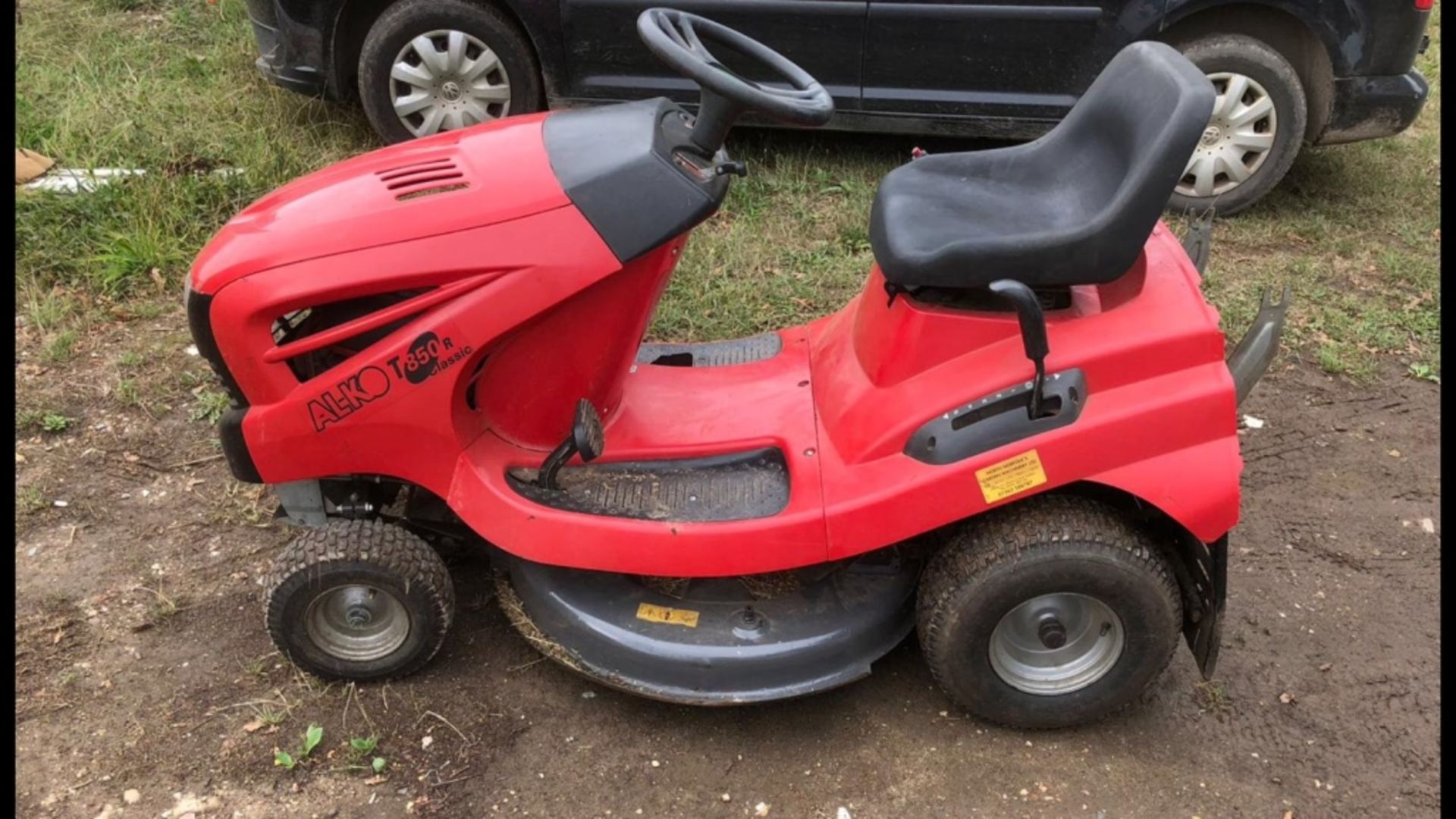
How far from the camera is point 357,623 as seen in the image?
8.38ft

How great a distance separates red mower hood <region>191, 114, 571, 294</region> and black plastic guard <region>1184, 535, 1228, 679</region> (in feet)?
4.73

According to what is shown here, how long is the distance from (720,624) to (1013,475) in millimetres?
706

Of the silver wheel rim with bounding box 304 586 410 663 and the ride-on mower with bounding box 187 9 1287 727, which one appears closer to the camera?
the ride-on mower with bounding box 187 9 1287 727

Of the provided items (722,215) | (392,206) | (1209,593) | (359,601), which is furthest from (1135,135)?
(722,215)

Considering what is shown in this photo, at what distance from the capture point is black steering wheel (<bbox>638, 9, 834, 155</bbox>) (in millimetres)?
2162

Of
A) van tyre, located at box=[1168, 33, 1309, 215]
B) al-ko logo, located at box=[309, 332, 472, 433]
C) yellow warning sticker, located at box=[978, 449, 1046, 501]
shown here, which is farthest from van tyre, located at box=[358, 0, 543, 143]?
yellow warning sticker, located at box=[978, 449, 1046, 501]

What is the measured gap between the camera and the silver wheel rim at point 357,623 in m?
2.53

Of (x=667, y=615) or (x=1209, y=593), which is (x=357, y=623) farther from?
(x=1209, y=593)

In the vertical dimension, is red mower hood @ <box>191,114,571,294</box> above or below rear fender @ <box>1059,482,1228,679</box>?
above

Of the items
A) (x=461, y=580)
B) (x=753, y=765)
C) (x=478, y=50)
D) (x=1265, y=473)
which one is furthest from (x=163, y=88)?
(x=1265, y=473)

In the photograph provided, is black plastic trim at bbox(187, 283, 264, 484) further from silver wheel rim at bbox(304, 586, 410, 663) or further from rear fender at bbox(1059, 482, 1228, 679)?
rear fender at bbox(1059, 482, 1228, 679)

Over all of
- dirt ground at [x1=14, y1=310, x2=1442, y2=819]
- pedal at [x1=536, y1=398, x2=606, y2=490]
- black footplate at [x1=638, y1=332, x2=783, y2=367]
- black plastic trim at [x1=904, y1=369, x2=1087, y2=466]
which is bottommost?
dirt ground at [x1=14, y1=310, x2=1442, y2=819]

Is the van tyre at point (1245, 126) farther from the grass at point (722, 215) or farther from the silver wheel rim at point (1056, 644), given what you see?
the silver wheel rim at point (1056, 644)

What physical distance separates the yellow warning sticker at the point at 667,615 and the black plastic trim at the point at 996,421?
61cm
